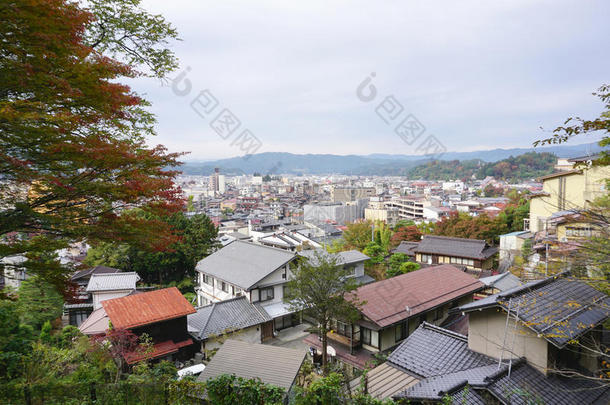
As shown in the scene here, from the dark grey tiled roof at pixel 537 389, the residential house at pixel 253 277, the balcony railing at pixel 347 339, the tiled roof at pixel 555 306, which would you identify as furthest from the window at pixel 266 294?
the dark grey tiled roof at pixel 537 389

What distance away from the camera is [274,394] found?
5809mm

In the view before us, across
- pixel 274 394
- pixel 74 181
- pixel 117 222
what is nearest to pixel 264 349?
pixel 274 394

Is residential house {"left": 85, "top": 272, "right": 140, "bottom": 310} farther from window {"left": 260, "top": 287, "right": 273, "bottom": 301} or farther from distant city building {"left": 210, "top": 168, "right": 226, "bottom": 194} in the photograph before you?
distant city building {"left": 210, "top": 168, "right": 226, "bottom": 194}

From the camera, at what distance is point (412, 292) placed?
48.0 ft

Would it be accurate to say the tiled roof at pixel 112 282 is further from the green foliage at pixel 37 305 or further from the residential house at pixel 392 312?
the residential house at pixel 392 312

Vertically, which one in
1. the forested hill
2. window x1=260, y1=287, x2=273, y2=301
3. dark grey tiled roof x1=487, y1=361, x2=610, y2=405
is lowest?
window x1=260, y1=287, x2=273, y2=301

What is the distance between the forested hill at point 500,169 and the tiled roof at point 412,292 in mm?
99434

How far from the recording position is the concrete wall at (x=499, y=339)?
7443 mm

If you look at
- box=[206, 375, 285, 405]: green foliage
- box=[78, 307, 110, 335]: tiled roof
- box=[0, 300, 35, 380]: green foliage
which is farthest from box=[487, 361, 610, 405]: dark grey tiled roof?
box=[78, 307, 110, 335]: tiled roof

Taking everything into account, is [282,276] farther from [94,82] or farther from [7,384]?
[94,82]

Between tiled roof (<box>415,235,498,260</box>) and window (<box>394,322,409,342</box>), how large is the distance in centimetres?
1364

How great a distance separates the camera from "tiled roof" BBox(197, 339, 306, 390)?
7234mm

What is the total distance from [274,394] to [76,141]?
5.17 meters

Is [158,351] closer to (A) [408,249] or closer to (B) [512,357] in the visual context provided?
(B) [512,357]
